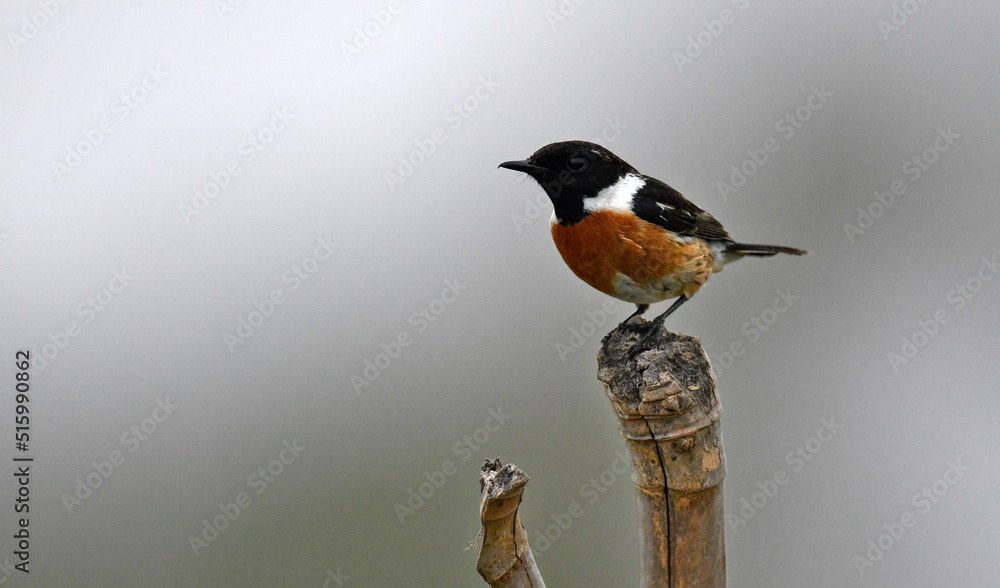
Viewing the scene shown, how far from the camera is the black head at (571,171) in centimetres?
293

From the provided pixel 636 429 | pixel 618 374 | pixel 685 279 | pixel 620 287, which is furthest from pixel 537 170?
pixel 636 429

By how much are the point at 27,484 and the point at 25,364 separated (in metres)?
0.58

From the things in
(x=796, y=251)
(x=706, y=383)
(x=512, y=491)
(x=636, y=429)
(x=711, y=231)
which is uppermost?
(x=796, y=251)

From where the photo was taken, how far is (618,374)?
2.31 m

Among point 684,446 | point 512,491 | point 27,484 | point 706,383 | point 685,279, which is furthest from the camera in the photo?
point 27,484

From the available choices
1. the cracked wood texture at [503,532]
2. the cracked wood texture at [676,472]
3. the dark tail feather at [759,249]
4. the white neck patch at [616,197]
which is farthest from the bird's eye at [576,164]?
the cracked wood texture at [503,532]

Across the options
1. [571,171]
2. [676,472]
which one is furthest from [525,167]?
[676,472]

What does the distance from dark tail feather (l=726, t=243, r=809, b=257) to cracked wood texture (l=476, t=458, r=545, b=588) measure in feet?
6.07

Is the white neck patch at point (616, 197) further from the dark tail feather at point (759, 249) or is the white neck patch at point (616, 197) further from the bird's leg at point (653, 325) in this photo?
the dark tail feather at point (759, 249)

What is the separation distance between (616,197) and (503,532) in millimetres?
Result: 1565

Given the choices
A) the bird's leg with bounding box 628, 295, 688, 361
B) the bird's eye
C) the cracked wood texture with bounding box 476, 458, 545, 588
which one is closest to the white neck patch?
the bird's eye

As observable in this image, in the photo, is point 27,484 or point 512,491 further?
point 27,484

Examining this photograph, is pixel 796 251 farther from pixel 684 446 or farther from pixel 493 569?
pixel 493 569

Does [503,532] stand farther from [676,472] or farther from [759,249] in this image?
[759,249]
